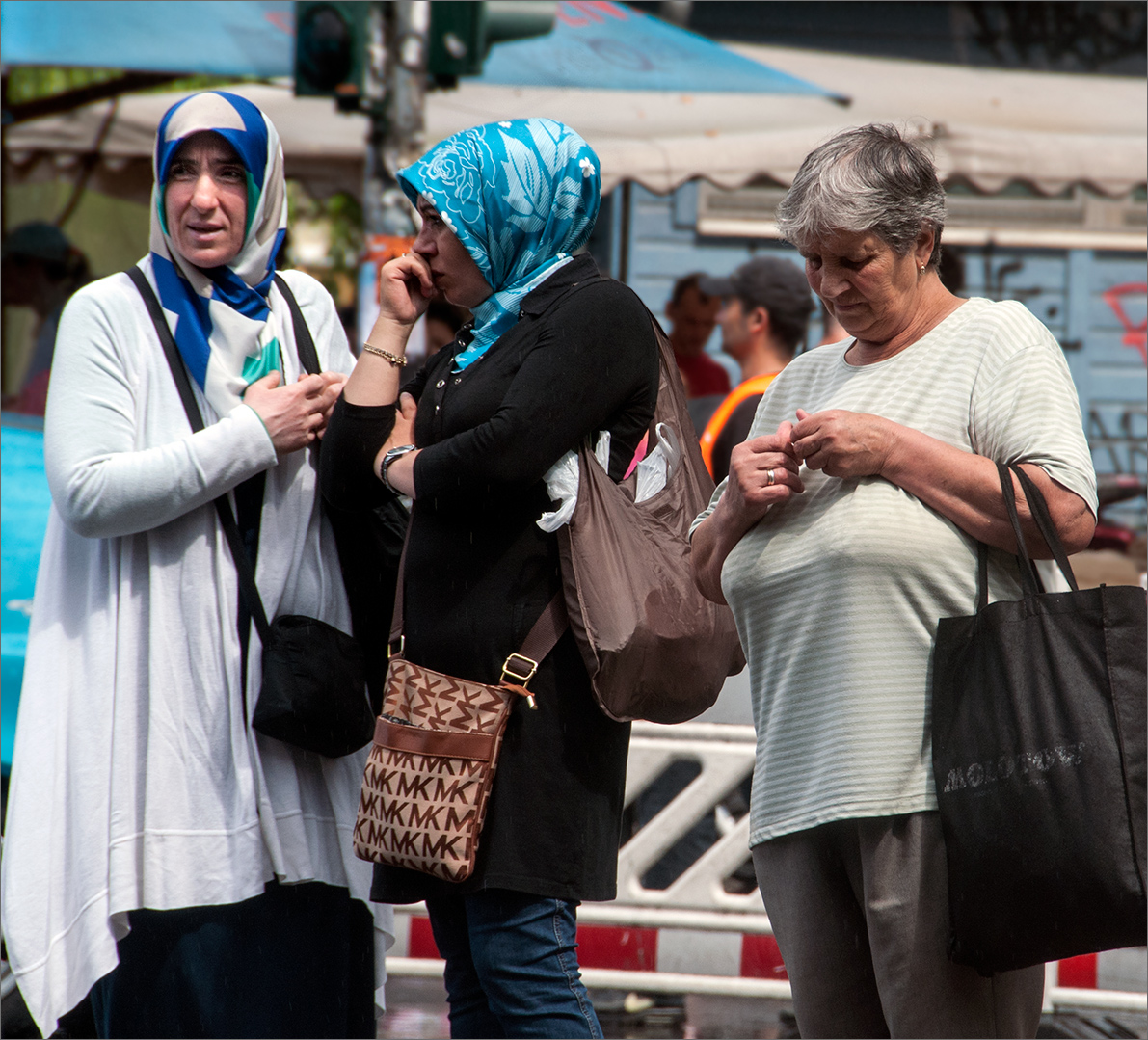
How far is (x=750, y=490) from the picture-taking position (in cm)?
218

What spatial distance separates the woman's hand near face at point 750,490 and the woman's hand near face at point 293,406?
2.61 feet

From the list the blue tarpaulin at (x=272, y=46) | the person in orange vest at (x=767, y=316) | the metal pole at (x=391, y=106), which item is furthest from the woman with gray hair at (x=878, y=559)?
the blue tarpaulin at (x=272, y=46)

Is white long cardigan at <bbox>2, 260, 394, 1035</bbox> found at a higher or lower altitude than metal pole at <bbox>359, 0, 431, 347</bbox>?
lower

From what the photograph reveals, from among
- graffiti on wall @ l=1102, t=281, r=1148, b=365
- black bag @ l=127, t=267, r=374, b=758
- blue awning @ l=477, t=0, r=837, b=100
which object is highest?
blue awning @ l=477, t=0, r=837, b=100

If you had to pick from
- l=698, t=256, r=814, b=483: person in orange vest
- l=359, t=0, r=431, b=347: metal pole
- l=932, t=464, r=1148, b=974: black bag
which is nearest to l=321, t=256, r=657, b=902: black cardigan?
l=932, t=464, r=1148, b=974: black bag

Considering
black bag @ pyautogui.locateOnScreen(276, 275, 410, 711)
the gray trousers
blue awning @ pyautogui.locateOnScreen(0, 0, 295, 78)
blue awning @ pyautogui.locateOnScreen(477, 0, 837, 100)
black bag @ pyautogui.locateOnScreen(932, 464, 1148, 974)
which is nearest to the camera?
black bag @ pyautogui.locateOnScreen(932, 464, 1148, 974)

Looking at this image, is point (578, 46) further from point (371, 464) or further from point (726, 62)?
point (371, 464)

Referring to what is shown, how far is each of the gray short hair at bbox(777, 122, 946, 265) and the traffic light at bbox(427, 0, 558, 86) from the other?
4906 mm

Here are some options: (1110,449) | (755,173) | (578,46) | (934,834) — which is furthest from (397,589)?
(1110,449)

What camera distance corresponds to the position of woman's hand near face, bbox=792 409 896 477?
6.70 ft

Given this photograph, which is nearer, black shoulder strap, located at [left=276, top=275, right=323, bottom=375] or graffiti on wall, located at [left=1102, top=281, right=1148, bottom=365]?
black shoulder strap, located at [left=276, top=275, right=323, bottom=375]

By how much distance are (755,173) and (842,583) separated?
19.8ft

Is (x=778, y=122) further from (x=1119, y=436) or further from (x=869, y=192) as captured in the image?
(x=869, y=192)

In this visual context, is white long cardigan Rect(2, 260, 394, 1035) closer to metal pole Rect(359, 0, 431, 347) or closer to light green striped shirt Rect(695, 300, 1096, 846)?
light green striped shirt Rect(695, 300, 1096, 846)
